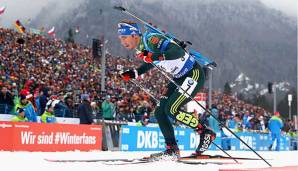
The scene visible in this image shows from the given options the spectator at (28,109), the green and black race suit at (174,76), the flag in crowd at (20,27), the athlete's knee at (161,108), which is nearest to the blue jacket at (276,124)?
the spectator at (28,109)

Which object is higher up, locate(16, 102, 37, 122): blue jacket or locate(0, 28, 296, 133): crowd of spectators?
locate(0, 28, 296, 133): crowd of spectators

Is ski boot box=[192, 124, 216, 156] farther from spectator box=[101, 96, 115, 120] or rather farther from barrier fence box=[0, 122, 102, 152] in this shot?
spectator box=[101, 96, 115, 120]

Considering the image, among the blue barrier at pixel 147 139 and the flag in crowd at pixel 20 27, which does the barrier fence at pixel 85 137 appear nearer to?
the blue barrier at pixel 147 139

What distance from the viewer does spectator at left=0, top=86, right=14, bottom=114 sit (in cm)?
1471

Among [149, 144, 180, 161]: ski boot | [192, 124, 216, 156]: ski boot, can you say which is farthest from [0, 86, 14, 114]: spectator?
[149, 144, 180, 161]: ski boot

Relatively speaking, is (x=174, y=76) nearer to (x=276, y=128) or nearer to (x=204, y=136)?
(x=204, y=136)

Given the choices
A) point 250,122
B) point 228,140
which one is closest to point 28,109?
point 228,140

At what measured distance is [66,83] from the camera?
92.0 feet

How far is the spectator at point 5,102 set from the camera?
14.7 metres

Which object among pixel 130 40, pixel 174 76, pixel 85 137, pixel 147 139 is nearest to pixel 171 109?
pixel 174 76

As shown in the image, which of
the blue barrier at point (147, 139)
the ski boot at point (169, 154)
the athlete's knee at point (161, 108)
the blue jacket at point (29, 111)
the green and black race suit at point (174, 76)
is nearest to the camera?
→ the ski boot at point (169, 154)

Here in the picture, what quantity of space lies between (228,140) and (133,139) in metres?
6.64

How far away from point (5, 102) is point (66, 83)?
13.1m

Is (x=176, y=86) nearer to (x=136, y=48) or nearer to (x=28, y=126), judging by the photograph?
(x=136, y=48)
